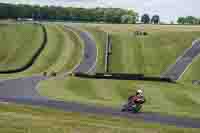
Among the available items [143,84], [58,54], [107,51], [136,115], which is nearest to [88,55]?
[107,51]

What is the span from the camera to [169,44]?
157125mm

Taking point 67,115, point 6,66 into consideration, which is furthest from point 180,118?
point 6,66

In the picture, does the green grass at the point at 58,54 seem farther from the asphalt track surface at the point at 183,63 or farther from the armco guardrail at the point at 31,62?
the asphalt track surface at the point at 183,63

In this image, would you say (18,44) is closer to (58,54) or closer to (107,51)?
(58,54)

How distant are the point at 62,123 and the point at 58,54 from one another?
370ft

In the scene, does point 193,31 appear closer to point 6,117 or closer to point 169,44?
point 169,44

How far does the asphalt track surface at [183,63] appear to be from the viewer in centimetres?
12325

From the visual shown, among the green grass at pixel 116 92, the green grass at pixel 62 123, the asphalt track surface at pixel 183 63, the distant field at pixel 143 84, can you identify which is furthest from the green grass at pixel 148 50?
the green grass at pixel 62 123

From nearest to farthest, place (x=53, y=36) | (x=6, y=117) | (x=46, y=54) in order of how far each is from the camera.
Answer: (x=6, y=117), (x=46, y=54), (x=53, y=36)

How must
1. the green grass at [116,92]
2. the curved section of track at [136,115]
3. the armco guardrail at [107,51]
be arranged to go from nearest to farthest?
the curved section of track at [136,115]
the green grass at [116,92]
the armco guardrail at [107,51]

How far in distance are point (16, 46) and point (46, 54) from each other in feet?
56.7

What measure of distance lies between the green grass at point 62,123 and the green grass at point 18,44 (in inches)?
3414

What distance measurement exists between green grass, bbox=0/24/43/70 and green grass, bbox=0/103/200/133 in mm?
86711

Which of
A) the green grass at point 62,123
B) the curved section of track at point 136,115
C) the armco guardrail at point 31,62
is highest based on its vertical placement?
the green grass at point 62,123
